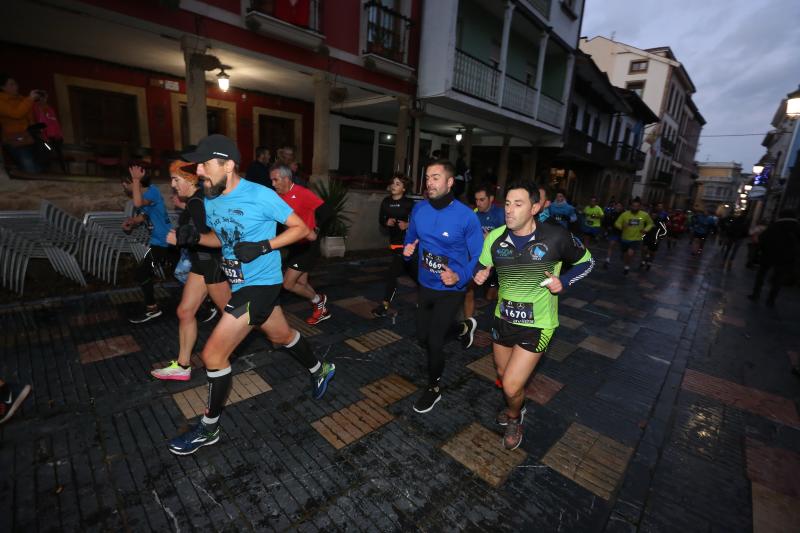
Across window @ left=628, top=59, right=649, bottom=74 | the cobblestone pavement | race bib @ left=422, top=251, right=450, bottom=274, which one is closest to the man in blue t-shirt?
the cobblestone pavement

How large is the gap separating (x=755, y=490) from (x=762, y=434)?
3.44 ft

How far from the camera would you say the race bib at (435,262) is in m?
3.26

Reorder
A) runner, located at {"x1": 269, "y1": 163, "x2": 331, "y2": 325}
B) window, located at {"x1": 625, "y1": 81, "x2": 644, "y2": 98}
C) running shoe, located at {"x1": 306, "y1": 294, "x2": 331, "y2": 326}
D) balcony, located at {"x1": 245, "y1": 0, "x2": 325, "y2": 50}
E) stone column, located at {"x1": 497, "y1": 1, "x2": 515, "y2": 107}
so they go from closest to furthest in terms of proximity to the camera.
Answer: runner, located at {"x1": 269, "y1": 163, "x2": 331, "y2": 325}, running shoe, located at {"x1": 306, "y1": 294, "x2": 331, "y2": 326}, balcony, located at {"x1": 245, "y1": 0, "x2": 325, "y2": 50}, stone column, located at {"x1": 497, "y1": 1, "x2": 515, "y2": 107}, window, located at {"x1": 625, "y1": 81, "x2": 644, "y2": 98}

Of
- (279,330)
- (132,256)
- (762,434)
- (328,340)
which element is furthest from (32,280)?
(762,434)

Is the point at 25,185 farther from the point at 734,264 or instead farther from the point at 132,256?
the point at 734,264

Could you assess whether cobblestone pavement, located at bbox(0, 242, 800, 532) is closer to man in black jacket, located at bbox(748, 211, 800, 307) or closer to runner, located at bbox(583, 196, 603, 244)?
man in black jacket, located at bbox(748, 211, 800, 307)

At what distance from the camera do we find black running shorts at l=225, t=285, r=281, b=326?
106 inches

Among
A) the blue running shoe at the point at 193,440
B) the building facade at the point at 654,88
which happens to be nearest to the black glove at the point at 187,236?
the blue running shoe at the point at 193,440

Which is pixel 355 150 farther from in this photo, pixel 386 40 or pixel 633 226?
pixel 633 226

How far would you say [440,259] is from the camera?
3303mm

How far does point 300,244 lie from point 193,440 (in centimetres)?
246

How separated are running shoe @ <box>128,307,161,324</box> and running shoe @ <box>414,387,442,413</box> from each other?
3735mm

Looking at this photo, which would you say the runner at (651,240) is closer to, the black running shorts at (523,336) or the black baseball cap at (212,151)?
the black running shorts at (523,336)

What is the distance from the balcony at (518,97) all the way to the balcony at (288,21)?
6984 millimetres
